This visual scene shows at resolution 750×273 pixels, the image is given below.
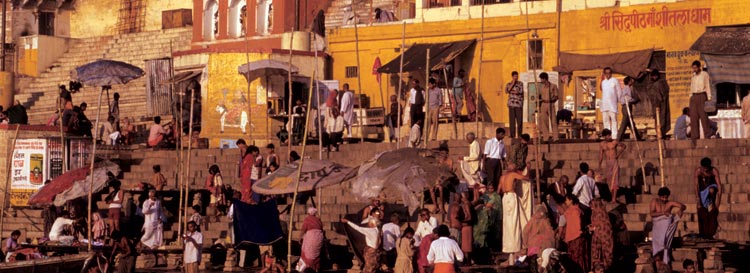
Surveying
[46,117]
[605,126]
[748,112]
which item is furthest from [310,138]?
[46,117]

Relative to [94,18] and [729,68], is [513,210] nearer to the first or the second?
[729,68]

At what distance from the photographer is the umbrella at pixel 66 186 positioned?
117ft

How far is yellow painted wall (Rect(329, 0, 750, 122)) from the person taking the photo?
127ft

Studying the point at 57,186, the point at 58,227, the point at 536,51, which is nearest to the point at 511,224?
the point at 58,227

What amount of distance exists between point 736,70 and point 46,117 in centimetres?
2080

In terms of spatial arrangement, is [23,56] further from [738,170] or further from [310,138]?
[738,170]

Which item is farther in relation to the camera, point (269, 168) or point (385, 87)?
point (385, 87)

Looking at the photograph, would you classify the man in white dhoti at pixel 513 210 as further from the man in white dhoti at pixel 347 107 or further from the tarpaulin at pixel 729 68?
the man in white dhoti at pixel 347 107

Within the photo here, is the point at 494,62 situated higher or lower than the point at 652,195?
higher

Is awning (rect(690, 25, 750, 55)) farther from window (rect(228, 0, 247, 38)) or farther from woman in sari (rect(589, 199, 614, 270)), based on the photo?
window (rect(228, 0, 247, 38))

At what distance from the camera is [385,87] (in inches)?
1697

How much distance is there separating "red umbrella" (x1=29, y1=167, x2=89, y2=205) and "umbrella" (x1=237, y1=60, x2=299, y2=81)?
6.58 m

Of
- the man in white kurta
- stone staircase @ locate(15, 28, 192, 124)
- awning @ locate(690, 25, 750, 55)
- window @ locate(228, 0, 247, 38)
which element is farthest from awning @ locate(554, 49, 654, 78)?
stone staircase @ locate(15, 28, 192, 124)

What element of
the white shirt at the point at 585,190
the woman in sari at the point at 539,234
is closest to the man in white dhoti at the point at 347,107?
the white shirt at the point at 585,190
